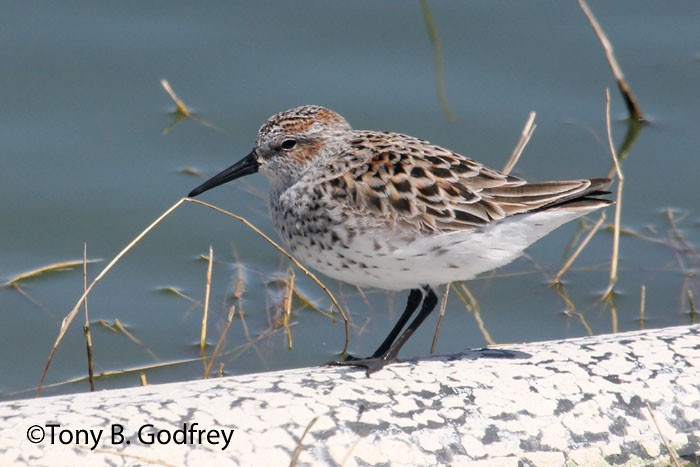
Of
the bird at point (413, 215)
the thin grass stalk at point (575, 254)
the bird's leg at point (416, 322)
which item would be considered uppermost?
the bird at point (413, 215)

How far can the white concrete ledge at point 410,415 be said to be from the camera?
167 inches

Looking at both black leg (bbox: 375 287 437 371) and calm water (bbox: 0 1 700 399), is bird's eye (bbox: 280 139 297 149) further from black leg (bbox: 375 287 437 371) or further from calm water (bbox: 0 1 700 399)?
calm water (bbox: 0 1 700 399)

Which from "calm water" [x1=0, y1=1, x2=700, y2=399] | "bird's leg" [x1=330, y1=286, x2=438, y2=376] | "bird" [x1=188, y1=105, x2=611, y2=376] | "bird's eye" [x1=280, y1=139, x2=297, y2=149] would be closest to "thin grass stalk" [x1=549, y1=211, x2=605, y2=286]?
"calm water" [x1=0, y1=1, x2=700, y2=399]

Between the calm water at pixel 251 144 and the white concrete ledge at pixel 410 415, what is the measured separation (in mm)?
2500

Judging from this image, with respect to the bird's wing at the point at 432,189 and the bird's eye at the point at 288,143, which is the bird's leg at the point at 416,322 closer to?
the bird's wing at the point at 432,189

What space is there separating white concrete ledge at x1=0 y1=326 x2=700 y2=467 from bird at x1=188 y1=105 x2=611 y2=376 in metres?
0.59

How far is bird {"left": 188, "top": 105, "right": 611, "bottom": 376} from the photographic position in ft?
18.3

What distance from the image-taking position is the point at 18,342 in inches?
295

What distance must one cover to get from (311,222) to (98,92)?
440 cm

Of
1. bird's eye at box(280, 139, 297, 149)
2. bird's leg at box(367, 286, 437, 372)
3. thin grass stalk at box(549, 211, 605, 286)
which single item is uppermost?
bird's eye at box(280, 139, 297, 149)

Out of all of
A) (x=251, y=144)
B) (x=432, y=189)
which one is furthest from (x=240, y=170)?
(x=251, y=144)

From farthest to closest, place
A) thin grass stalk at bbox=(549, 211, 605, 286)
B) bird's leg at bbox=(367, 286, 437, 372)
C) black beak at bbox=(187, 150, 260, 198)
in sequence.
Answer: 1. thin grass stalk at bbox=(549, 211, 605, 286)
2. black beak at bbox=(187, 150, 260, 198)
3. bird's leg at bbox=(367, 286, 437, 372)

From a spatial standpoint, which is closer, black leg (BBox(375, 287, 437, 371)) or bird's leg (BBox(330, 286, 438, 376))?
bird's leg (BBox(330, 286, 438, 376))

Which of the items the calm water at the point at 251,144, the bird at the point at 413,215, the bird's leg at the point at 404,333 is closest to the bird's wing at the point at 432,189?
the bird at the point at 413,215
